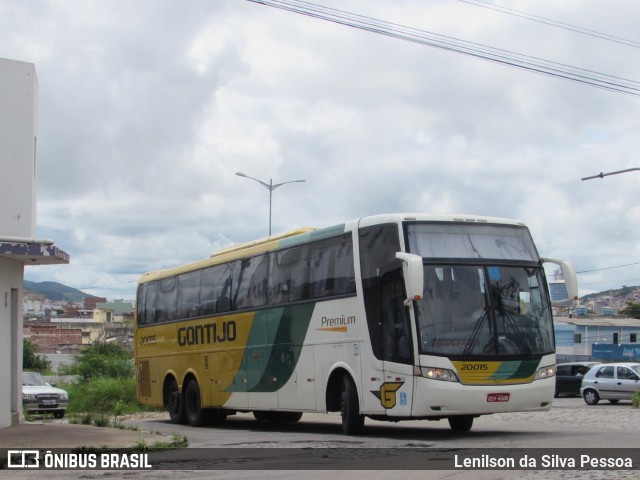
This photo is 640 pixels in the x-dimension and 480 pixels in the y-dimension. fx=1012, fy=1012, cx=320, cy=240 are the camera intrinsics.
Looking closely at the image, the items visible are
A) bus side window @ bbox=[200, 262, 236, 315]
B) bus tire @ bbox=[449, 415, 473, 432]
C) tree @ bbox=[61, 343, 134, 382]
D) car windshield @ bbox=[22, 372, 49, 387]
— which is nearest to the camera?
bus tire @ bbox=[449, 415, 473, 432]

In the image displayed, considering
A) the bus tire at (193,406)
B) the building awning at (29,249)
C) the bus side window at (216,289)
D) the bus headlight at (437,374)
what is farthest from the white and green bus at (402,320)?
the building awning at (29,249)

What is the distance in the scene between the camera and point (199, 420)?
24094 mm

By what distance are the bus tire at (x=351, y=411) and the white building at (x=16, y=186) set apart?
20.7 ft

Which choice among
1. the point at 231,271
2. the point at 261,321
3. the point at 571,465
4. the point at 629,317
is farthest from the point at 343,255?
the point at 629,317

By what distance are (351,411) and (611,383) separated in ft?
60.1

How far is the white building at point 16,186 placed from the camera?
20.0 meters

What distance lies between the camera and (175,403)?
2561 cm

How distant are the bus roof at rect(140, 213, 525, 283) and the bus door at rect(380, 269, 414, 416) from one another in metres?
1.02

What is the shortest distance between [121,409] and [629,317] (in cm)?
9061

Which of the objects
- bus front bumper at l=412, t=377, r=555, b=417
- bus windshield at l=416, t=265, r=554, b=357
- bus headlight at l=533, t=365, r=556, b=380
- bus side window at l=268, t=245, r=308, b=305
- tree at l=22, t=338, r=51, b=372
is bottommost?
tree at l=22, t=338, r=51, b=372

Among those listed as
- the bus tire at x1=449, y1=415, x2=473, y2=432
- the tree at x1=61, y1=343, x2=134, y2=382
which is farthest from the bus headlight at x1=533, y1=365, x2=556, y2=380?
the tree at x1=61, y1=343, x2=134, y2=382

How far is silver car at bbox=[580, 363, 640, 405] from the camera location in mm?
33094

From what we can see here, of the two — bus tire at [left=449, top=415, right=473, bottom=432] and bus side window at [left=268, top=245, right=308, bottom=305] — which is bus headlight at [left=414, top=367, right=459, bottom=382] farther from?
bus side window at [left=268, top=245, right=308, bottom=305]

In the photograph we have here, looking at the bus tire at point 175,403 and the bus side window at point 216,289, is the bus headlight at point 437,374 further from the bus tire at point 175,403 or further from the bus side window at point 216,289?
the bus tire at point 175,403
